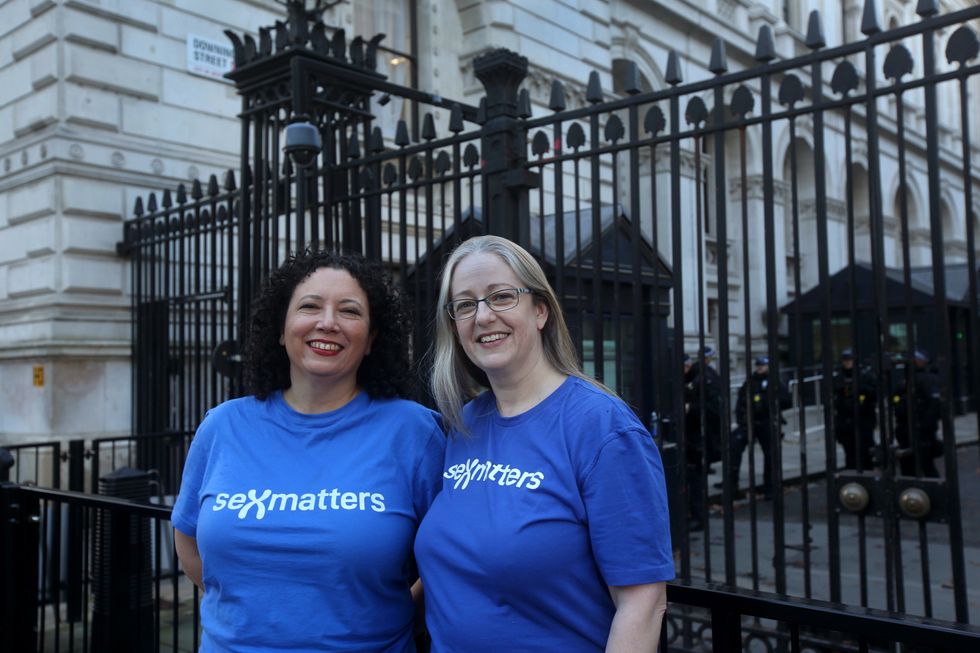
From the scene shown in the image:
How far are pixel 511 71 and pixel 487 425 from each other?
3.09 meters

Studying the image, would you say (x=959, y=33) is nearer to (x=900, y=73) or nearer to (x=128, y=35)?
(x=900, y=73)

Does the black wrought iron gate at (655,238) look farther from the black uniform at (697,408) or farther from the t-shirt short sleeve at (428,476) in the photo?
the t-shirt short sleeve at (428,476)

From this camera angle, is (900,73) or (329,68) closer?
(900,73)

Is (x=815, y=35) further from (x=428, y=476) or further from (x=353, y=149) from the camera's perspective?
(x=353, y=149)

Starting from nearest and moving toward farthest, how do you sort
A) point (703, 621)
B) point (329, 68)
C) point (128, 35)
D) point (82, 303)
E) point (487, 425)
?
1. point (487, 425)
2. point (703, 621)
3. point (329, 68)
4. point (82, 303)
5. point (128, 35)

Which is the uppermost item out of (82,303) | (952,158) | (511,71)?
(952,158)

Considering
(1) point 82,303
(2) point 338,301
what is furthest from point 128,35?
(2) point 338,301

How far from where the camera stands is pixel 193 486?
2.36 meters

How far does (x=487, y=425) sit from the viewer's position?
6.71ft

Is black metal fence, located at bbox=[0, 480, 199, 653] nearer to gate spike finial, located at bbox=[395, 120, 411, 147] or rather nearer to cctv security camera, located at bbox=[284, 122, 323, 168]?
cctv security camera, located at bbox=[284, 122, 323, 168]

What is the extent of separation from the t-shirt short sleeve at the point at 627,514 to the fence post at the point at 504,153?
296cm

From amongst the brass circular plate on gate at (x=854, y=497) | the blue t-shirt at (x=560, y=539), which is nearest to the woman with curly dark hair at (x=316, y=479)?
the blue t-shirt at (x=560, y=539)

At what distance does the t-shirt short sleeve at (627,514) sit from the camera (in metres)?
1.70

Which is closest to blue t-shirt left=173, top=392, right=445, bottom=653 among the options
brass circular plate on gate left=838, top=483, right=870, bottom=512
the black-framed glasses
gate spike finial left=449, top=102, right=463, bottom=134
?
the black-framed glasses
